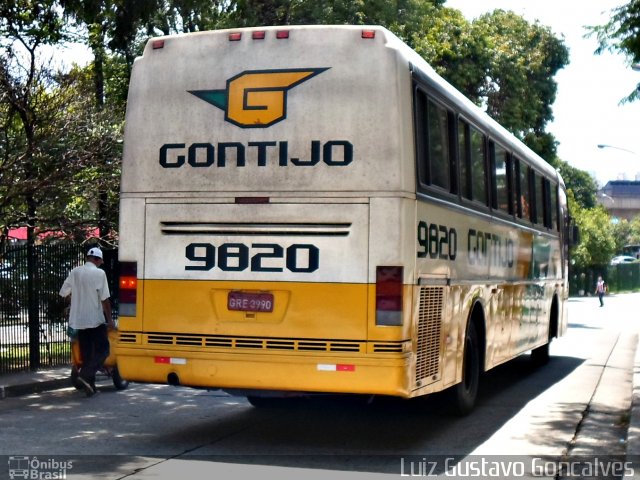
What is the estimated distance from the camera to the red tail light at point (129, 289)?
9.40 meters

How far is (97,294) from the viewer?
1275cm

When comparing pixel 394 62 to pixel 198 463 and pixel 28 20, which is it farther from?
pixel 28 20

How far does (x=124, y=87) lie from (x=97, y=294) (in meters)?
14.5

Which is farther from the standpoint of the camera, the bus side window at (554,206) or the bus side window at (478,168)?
the bus side window at (554,206)

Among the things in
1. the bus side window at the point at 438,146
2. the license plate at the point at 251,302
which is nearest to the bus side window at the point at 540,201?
the bus side window at the point at 438,146

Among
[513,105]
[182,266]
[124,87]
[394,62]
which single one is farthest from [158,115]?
[513,105]

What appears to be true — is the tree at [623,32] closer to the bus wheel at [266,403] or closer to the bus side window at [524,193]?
the bus side window at [524,193]

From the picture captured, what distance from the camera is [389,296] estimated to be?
28.4 ft

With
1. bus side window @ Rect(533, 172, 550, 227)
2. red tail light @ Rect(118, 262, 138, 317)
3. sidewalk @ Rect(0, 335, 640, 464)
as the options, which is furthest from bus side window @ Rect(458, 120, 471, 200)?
bus side window @ Rect(533, 172, 550, 227)

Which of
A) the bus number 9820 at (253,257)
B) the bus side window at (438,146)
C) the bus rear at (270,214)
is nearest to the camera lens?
the bus rear at (270,214)

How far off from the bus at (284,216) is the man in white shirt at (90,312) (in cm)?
339

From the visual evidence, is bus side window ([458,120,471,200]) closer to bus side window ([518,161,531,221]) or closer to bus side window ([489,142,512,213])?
bus side window ([489,142,512,213])
